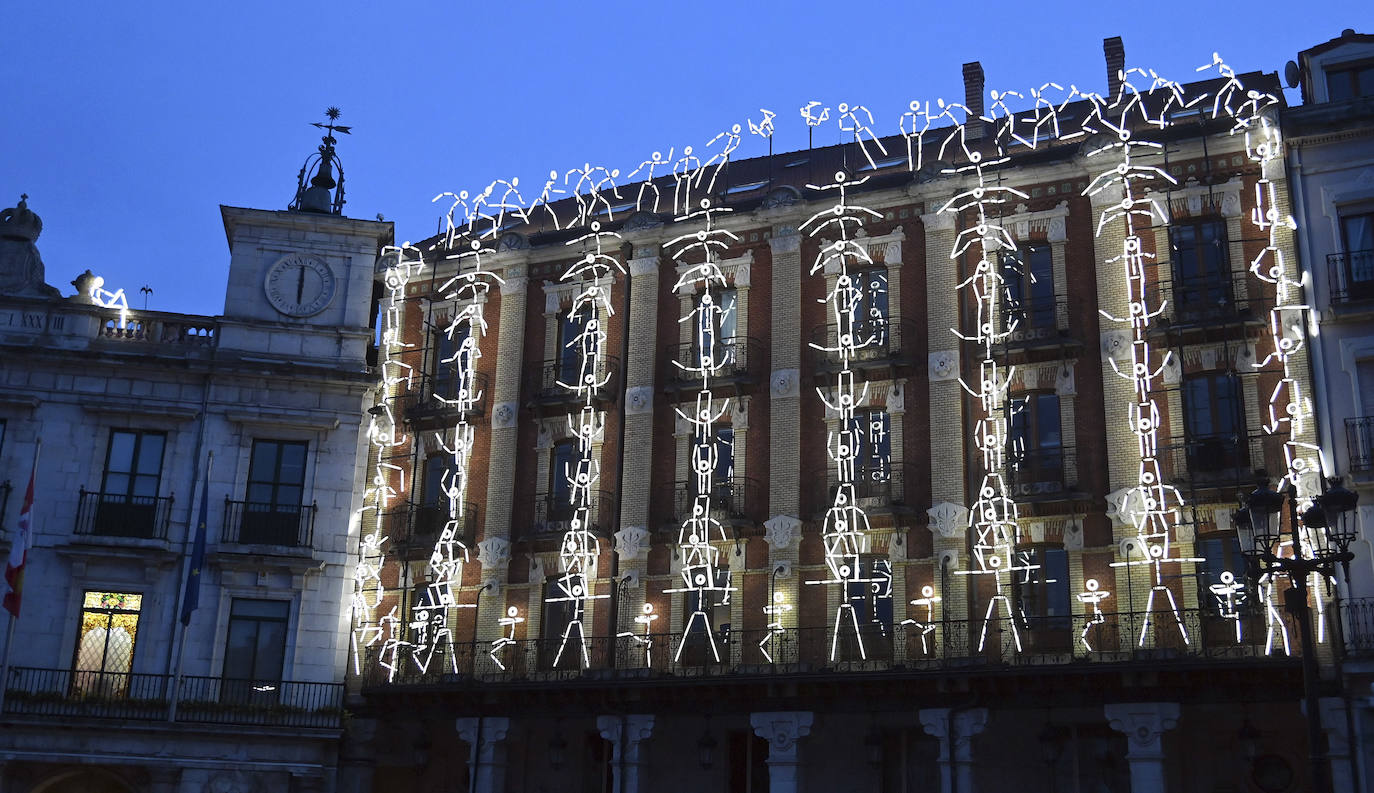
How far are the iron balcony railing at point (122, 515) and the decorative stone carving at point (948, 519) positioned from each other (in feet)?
51.9

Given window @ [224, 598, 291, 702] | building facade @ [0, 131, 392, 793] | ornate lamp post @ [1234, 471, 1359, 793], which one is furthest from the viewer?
window @ [224, 598, 291, 702]

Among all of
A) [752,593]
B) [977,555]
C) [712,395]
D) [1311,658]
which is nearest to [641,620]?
[752,593]

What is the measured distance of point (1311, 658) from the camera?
15.5m

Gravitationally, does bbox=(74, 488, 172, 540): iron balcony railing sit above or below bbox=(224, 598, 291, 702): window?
above

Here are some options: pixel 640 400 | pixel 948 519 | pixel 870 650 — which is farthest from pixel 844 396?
pixel 870 650

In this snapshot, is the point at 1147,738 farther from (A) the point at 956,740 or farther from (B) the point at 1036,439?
(B) the point at 1036,439

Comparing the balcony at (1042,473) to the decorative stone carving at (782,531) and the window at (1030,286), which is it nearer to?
the window at (1030,286)

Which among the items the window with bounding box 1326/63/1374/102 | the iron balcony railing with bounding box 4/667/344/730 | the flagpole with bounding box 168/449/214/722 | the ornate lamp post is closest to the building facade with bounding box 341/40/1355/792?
the window with bounding box 1326/63/1374/102

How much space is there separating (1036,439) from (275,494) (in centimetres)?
1607

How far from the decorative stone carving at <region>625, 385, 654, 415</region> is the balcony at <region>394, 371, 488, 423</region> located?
3915mm

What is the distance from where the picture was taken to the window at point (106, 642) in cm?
2761

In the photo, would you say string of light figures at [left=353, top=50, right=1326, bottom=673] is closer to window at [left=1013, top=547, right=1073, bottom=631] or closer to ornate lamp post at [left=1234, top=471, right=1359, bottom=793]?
window at [left=1013, top=547, right=1073, bottom=631]

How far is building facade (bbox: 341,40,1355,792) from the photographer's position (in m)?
26.2

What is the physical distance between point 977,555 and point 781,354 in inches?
253
